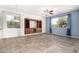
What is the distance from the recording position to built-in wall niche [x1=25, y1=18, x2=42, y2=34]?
320 centimetres

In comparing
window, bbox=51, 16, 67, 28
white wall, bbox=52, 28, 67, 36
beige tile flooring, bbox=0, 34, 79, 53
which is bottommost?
beige tile flooring, bbox=0, 34, 79, 53

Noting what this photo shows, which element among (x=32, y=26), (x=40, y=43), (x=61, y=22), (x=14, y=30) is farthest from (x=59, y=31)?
(x=14, y=30)

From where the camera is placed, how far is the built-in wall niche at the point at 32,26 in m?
3.20

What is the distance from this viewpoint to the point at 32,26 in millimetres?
3406

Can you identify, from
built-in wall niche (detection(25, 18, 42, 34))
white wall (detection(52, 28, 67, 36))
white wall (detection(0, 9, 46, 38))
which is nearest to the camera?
white wall (detection(52, 28, 67, 36))

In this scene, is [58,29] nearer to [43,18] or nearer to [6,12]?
[43,18]

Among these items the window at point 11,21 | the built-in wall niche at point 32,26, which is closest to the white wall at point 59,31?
the built-in wall niche at point 32,26

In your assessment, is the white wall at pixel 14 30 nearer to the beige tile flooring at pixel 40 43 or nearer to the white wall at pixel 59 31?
the beige tile flooring at pixel 40 43

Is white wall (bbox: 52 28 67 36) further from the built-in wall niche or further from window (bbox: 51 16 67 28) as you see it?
the built-in wall niche

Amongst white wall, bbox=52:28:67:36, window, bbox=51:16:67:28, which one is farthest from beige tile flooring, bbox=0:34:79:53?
window, bbox=51:16:67:28

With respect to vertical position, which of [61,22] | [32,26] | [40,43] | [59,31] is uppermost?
[61,22]

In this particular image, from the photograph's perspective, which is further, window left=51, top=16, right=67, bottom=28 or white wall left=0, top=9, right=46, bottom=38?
white wall left=0, top=9, right=46, bottom=38

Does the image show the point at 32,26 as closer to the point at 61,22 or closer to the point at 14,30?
the point at 14,30

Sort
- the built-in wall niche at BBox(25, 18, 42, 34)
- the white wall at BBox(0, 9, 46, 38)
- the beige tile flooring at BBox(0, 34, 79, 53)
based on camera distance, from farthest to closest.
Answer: the built-in wall niche at BBox(25, 18, 42, 34) → the white wall at BBox(0, 9, 46, 38) → the beige tile flooring at BBox(0, 34, 79, 53)
